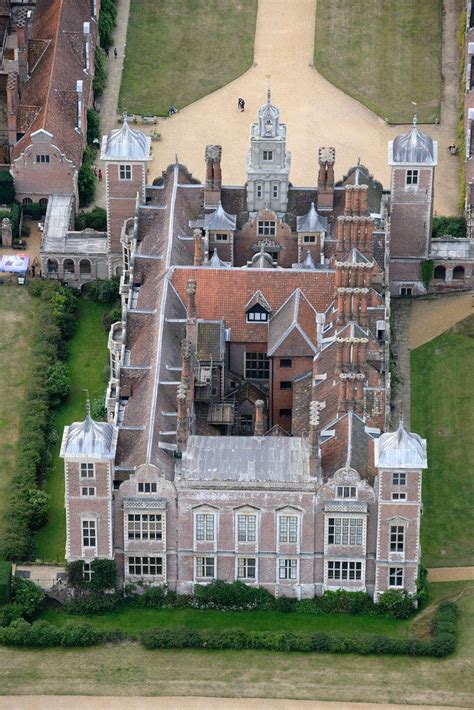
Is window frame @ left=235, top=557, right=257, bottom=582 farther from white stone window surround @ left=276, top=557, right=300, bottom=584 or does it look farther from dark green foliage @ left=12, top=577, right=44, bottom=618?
dark green foliage @ left=12, top=577, right=44, bottom=618

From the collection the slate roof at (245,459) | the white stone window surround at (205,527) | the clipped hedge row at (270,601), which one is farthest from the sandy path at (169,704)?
the slate roof at (245,459)

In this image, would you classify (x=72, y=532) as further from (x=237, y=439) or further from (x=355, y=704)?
(x=355, y=704)

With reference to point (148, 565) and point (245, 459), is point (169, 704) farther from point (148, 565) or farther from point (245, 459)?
point (245, 459)

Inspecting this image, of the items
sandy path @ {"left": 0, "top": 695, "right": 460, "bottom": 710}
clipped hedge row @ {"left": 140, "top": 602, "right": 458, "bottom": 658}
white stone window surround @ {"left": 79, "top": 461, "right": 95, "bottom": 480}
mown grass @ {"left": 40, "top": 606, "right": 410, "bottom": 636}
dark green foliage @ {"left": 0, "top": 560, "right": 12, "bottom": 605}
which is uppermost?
white stone window surround @ {"left": 79, "top": 461, "right": 95, "bottom": 480}

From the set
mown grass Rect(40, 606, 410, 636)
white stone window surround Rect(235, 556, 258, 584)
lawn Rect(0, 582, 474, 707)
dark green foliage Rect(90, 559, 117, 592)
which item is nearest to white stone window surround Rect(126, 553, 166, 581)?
dark green foliage Rect(90, 559, 117, 592)

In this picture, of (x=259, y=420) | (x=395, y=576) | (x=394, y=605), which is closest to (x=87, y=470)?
(x=259, y=420)

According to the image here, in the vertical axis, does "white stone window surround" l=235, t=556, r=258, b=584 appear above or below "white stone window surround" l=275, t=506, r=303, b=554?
below

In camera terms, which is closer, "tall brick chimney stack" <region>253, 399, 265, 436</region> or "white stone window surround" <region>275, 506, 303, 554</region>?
"white stone window surround" <region>275, 506, 303, 554</region>

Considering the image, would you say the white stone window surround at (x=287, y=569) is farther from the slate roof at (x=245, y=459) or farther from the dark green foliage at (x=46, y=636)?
the dark green foliage at (x=46, y=636)
